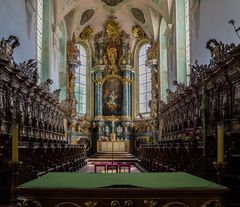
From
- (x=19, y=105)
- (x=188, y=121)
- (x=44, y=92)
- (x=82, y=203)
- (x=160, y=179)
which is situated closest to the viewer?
(x=82, y=203)

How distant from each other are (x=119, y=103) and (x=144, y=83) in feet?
8.81

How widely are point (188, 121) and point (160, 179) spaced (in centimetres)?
1217

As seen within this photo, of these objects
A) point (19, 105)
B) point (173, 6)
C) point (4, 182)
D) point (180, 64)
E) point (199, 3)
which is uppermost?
point (173, 6)

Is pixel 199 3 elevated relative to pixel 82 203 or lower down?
elevated

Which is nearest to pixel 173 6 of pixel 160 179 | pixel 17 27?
pixel 17 27

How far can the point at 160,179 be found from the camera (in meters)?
2.75

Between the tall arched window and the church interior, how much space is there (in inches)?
3.4

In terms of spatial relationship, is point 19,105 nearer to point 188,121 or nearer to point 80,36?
point 188,121

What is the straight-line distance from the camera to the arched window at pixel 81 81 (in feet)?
97.9

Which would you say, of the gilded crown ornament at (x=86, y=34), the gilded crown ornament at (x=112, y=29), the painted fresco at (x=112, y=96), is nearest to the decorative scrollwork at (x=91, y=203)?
the painted fresco at (x=112, y=96)

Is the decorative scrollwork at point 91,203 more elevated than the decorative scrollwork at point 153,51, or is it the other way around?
the decorative scrollwork at point 153,51

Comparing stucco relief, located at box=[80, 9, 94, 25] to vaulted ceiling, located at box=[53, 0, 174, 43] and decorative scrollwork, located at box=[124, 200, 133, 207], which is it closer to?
vaulted ceiling, located at box=[53, 0, 174, 43]

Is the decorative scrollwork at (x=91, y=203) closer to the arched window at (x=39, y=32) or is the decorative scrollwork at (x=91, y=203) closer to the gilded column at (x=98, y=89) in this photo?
the arched window at (x=39, y=32)

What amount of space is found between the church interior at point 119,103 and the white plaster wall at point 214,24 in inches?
1.5
